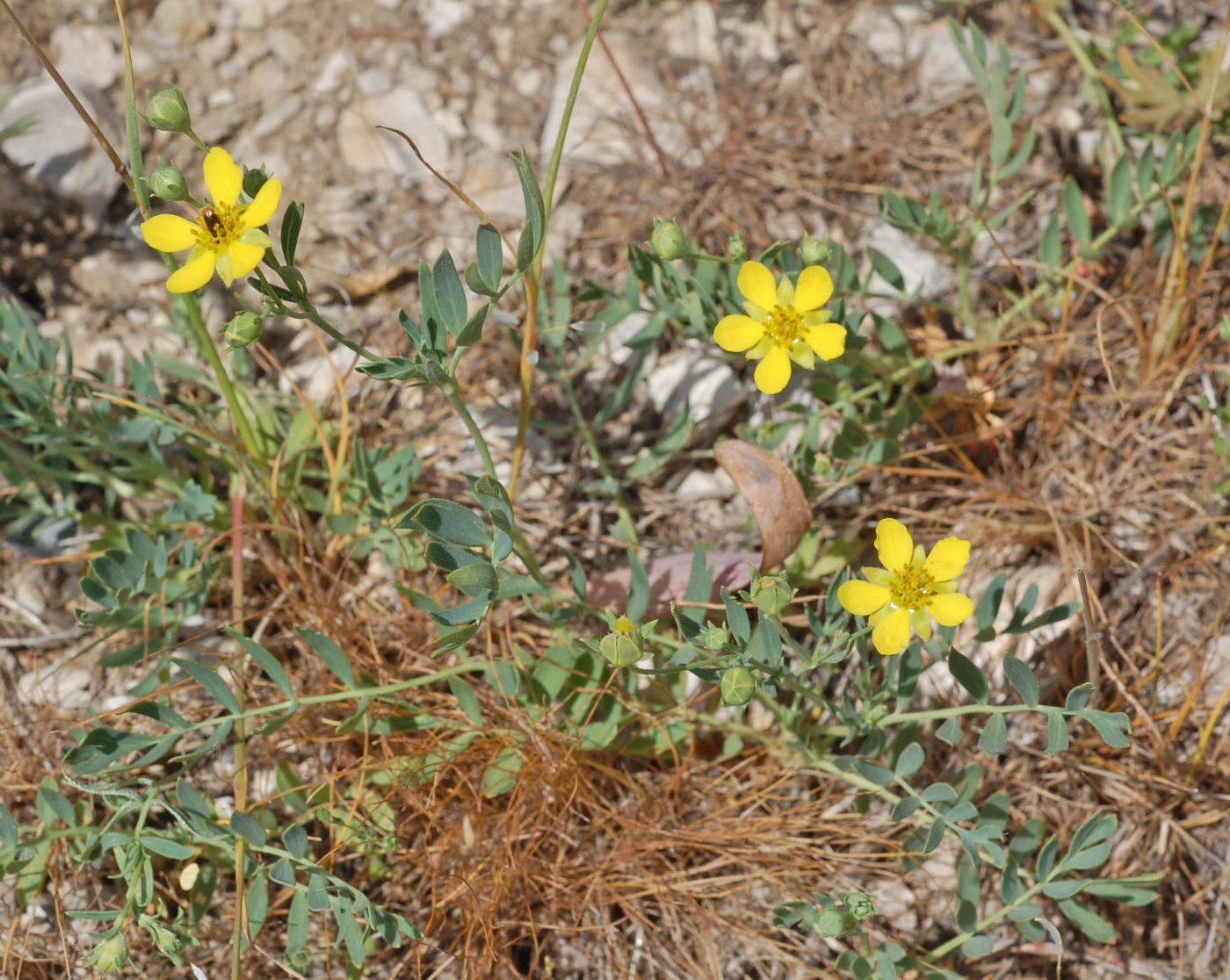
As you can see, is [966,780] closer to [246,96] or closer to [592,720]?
[592,720]

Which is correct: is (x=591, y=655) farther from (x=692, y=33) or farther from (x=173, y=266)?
(x=692, y=33)

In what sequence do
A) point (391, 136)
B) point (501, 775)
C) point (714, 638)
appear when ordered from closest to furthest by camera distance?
point (714, 638) → point (501, 775) → point (391, 136)

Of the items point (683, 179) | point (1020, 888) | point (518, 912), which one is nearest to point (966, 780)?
point (1020, 888)

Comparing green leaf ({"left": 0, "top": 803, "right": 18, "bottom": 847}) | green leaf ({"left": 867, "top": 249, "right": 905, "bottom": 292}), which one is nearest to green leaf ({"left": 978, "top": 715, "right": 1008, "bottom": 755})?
green leaf ({"left": 867, "top": 249, "right": 905, "bottom": 292})

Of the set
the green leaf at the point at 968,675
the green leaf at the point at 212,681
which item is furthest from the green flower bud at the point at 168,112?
the green leaf at the point at 968,675

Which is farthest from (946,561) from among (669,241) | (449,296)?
(449,296)

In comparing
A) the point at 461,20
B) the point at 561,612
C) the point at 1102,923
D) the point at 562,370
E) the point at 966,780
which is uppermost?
the point at 461,20

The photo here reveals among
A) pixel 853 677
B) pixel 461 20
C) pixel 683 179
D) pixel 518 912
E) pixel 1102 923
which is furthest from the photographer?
pixel 461 20

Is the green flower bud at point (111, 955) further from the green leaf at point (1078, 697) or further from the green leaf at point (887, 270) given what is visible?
the green leaf at point (887, 270)
